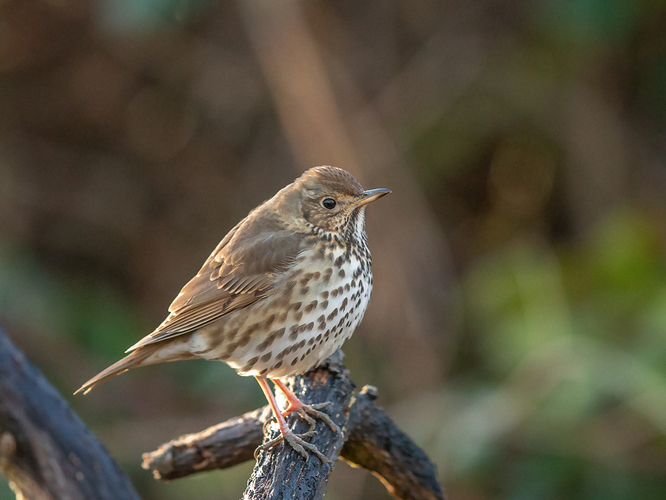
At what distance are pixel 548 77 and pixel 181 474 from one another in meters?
3.99

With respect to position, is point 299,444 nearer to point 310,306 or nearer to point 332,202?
Answer: point 310,306

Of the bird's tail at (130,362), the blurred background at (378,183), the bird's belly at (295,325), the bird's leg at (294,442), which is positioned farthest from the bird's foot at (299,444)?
the blurred background at (378,183)

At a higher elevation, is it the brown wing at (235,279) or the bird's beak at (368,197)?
the bird's beak at (368,197)

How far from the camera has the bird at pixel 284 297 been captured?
8.90ft

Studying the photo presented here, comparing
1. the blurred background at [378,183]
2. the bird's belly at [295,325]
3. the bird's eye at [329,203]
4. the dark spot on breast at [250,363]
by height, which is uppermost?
the blurred background at [378,183]

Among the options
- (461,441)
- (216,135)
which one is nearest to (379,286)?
(461,441)

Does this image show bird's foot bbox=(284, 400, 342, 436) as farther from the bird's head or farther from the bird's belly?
the bird's head

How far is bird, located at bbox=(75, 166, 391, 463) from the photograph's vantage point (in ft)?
8.90

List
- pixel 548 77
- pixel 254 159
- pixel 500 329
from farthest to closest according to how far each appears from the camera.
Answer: pixel 254 159, pixel 548 77, pixel 500 329

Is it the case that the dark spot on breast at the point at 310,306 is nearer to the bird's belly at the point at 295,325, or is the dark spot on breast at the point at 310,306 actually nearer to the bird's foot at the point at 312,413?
the bird's belly at the point at 295,325

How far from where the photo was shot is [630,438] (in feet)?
13.2

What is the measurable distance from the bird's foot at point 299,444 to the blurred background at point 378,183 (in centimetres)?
178

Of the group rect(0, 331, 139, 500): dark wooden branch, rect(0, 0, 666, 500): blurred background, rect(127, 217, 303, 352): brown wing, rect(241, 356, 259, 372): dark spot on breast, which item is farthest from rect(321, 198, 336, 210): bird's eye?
rect(0, 0, 666, 500): blurred background

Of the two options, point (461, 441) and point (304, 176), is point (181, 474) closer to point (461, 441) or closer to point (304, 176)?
point (304, 176)
